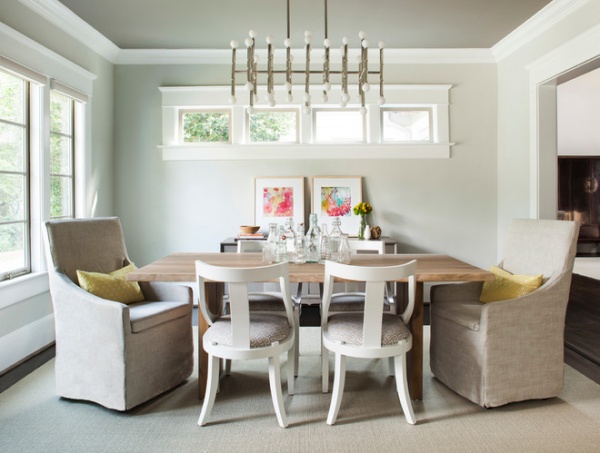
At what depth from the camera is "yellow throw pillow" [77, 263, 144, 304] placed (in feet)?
8.39

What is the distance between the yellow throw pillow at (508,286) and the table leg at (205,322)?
1.69 m

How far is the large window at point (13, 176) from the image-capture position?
305 cm

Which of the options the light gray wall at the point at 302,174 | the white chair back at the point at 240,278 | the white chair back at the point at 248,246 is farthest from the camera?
the light gray wall at the point at 302,174

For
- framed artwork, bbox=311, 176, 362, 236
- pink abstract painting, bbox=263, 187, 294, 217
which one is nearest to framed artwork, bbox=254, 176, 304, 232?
pink abstract painting, bbox=263, 187, 294, 217

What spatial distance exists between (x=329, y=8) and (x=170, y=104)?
6.44ft

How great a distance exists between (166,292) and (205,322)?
1.71ft

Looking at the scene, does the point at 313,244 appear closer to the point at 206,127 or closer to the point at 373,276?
the point at 373,276

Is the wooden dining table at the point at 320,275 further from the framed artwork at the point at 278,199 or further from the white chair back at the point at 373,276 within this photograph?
the framed artwork at the point at 278,199

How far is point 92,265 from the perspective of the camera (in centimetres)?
283

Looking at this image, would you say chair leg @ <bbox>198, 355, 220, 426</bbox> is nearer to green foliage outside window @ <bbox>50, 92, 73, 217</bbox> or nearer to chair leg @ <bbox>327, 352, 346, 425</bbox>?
chair leg @ <bbox>327, 352, 346, 425</bbox>

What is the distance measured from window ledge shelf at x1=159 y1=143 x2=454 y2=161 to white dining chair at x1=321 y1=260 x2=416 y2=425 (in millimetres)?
2568

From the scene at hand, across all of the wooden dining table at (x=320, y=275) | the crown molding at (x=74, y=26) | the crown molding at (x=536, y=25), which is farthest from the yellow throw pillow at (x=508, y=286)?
the crown molding at (x=74, y=26)

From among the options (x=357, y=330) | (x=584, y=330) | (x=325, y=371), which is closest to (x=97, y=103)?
(x=325, y=371)

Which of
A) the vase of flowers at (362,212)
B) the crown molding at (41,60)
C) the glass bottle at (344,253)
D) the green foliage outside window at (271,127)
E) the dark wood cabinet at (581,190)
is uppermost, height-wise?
the crown molding at (41,60)
